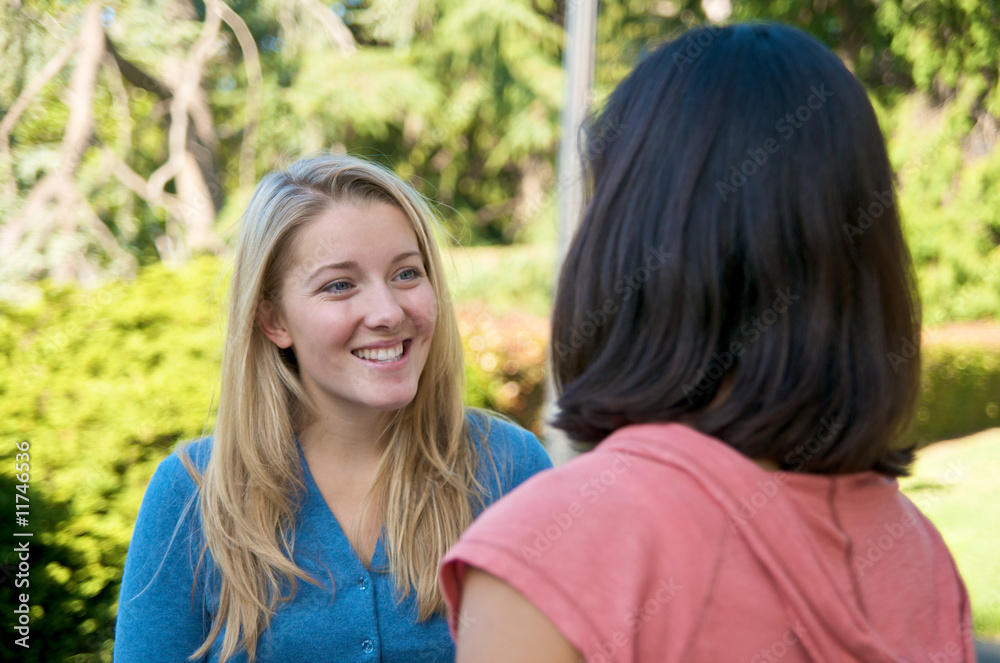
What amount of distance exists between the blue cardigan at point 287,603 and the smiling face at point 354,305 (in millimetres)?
298

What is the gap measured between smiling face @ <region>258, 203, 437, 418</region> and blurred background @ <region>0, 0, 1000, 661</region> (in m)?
0.43

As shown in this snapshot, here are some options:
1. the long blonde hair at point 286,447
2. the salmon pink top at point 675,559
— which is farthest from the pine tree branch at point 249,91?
the salmon pink top at point 675,559

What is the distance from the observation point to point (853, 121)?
0.90m

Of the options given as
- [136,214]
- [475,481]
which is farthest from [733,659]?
[136,214]

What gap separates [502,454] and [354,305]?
1.73 feet

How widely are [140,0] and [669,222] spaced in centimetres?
808

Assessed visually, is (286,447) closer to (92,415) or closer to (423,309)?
(423,309)

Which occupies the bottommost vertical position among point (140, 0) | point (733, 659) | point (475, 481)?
point (475, 481)

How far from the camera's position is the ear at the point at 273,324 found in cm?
194

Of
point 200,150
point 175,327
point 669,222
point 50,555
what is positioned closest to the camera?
→ point 669,222

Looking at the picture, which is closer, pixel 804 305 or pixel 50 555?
pixel 804 305

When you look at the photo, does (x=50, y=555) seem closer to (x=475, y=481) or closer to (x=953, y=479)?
(x=475, y=481)

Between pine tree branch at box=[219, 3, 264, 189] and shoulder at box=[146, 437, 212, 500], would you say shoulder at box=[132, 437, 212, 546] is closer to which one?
shoulder at box=[146, 437, 212, 500]

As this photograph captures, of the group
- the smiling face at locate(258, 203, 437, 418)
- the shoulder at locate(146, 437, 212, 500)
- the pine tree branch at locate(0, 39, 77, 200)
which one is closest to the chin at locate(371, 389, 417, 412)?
the smiling face at locate(258, 203, 437, 418)
